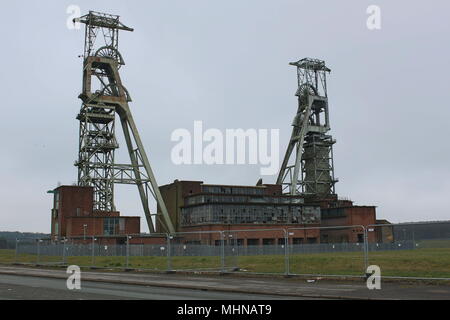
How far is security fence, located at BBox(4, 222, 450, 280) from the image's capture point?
1043 inches

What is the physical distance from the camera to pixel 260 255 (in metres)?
55.1

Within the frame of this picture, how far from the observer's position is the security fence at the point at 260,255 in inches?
1043

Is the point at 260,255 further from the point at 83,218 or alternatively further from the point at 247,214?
the point at 247,214

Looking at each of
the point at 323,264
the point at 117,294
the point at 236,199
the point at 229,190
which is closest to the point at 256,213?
the point at 236,199

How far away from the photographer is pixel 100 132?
9019 cm

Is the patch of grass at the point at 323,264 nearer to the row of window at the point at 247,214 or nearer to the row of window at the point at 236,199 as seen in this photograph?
the row of window at the point at 247,214

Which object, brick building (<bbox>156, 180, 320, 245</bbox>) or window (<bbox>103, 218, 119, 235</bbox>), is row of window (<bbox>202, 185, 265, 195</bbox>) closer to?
brick building (<bbox>156, 180, 320, 245</bbox>)

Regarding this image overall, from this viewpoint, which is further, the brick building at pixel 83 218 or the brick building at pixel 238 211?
the brick building at pixel 238 211

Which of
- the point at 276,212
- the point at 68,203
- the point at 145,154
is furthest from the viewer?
the point at 276,212

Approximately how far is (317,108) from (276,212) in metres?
34.2

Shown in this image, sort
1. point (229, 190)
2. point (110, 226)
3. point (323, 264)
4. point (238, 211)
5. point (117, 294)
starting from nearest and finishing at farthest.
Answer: point (117, 294) → point (323, 264) → point (110, 226) → point (238, 211) → point (229, 190)

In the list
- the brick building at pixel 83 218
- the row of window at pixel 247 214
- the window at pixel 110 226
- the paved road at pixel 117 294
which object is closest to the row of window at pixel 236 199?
the row of window at pixel 247 214

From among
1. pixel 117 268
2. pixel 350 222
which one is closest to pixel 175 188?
pixel 350 222
